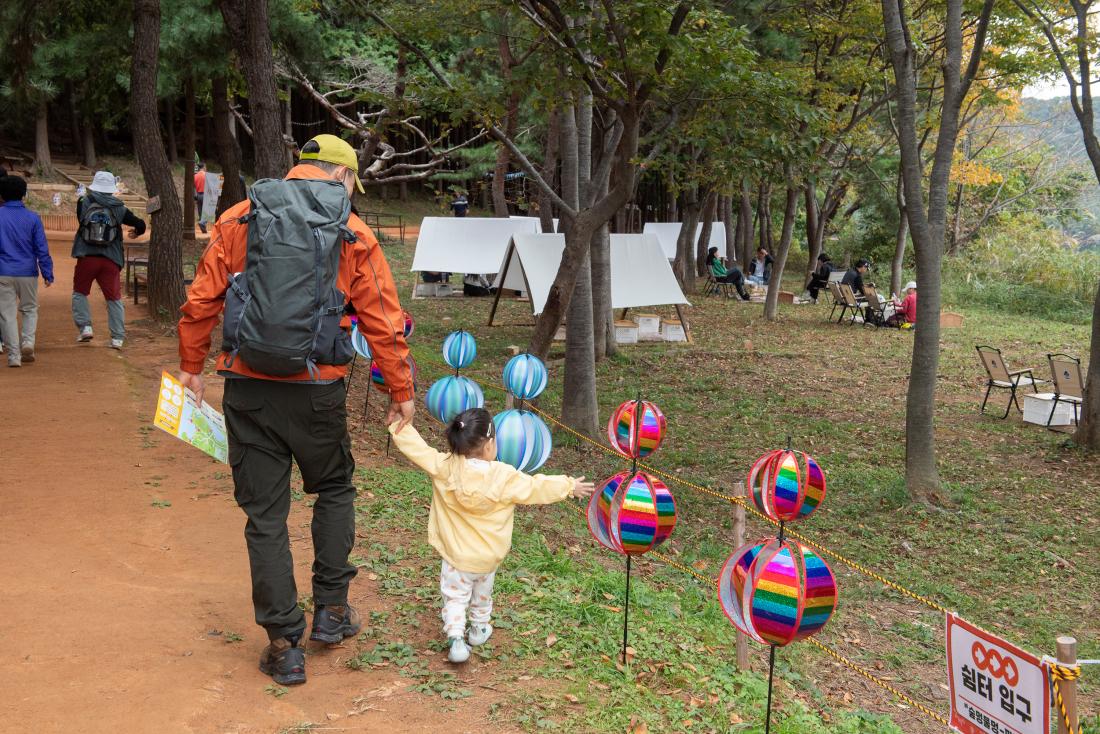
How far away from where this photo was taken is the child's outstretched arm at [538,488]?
3.81m

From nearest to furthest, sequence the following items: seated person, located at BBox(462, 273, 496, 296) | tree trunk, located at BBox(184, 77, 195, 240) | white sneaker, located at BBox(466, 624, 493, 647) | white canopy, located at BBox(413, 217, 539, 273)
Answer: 1. white sneaker, located at BBox(466, 624, 493, 647)
2. tree trunk, located at BBox(184, 77, 195, 240)
3. white canopy, located at BBox(413, 217, 539, 273)
4. seated person, located at BBox(462, 273, 496, 296)

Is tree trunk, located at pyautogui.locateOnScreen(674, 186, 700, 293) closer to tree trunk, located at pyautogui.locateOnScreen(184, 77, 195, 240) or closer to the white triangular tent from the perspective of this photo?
the white triangular tent

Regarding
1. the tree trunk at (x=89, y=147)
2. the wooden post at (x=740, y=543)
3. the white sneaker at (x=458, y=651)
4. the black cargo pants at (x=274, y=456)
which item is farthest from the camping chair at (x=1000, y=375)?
the tree trunk at (x=89, y=147)


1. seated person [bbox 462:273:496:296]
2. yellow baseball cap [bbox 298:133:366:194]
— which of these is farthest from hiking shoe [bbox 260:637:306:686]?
seated person [bbox 462:273:496:296]

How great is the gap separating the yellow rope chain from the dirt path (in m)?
1.95

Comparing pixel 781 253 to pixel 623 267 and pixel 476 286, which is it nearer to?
pixel 623 267

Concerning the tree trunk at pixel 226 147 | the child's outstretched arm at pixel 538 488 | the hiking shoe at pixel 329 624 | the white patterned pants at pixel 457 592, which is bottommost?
the hiking shoe at pixel 329 624

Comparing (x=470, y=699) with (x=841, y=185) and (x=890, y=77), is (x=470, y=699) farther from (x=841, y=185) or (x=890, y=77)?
(x=841, y=185)

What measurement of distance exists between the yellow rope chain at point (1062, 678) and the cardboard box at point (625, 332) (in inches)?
517

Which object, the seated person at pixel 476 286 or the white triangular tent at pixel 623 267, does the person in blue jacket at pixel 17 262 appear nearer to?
the white triangular tent at pixel 623 267

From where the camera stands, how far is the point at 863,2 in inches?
550

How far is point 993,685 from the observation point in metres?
3.29

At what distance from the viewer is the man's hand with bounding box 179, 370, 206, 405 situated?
12.4 feet

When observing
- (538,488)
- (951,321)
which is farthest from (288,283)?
(951,321)
